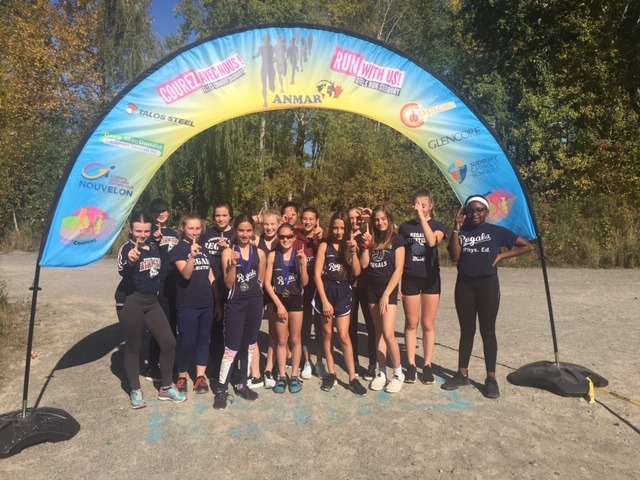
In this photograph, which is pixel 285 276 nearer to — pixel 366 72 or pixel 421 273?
pixel 421 273

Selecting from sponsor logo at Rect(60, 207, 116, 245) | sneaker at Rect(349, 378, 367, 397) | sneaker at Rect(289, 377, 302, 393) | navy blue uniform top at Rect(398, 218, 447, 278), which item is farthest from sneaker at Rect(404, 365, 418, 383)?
sponsor logo at Rect(60, 207, 116, 245)

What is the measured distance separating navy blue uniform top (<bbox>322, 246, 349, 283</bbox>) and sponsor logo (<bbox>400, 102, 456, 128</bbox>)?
1.73 meters

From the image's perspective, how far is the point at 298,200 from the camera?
1953cm

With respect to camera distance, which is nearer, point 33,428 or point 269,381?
point 33,428

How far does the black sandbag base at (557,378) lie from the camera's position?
4980 millimetres

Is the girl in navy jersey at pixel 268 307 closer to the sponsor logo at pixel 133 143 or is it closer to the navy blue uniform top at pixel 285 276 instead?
the navy blue uniform top at pixel 285 276

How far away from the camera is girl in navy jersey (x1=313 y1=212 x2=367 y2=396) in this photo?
516cm

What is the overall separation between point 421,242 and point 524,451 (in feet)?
7.30

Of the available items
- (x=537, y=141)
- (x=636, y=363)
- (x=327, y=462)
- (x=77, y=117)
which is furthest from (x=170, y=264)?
(x=77, y=117)

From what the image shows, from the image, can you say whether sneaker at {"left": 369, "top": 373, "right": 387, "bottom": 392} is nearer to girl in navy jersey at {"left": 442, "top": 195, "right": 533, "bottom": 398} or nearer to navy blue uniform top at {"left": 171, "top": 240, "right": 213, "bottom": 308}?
girl in navy jersey at {"left": 442, "top": 195, "right": 533, "bottom": 398}

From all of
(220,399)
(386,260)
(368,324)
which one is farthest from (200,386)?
(386,260)

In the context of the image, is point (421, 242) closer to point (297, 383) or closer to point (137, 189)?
point (297, 383)

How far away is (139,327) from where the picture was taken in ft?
15.6

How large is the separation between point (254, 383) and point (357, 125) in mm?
17049
